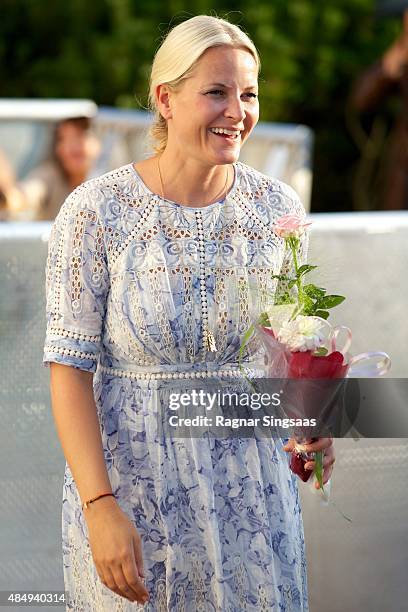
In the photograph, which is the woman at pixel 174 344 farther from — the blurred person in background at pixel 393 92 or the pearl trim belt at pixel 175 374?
the blurred person in background at pixel 393 92

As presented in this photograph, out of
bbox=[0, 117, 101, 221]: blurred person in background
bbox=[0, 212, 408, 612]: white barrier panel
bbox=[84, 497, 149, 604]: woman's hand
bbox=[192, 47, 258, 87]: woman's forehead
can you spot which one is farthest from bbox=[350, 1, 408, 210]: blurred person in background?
bbox=[84, 497, 149, 604]: woman's hand

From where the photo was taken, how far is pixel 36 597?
327 cm

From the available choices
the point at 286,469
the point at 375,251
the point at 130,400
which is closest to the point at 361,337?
the point at 375,251

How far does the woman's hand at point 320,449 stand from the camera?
2.50 m

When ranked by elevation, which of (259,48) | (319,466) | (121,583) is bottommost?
(121,583)

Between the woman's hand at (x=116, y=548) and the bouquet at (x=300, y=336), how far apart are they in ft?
1.33

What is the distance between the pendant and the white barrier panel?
654mm

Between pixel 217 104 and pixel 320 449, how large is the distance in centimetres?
76

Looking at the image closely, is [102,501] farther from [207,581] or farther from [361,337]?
[361,337]

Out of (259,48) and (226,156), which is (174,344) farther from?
(259,48)

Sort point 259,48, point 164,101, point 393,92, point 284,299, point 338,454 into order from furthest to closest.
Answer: point 259,48, point 393,92, point 338,454, point 164,101, point 284,299

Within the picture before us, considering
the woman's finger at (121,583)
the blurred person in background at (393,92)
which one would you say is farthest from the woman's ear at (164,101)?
the blurred person in background at (393,92)

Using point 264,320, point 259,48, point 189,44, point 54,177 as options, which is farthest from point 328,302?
point 259,48

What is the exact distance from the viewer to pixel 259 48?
37.1 feet
